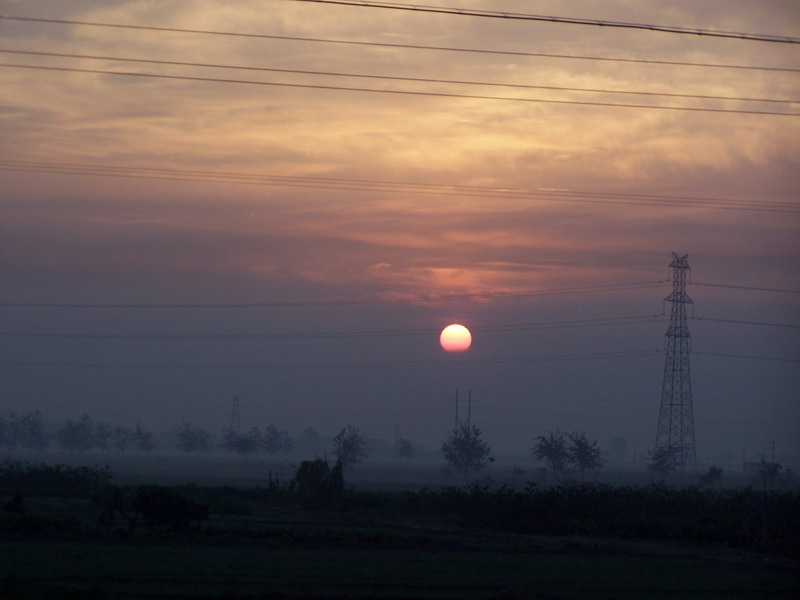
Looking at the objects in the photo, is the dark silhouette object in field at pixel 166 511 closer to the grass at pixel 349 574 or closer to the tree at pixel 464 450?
the grass at pixel 349 574

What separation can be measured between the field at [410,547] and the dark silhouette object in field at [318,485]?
0.24 metres

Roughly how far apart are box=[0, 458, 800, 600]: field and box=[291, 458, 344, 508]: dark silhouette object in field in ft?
0.80

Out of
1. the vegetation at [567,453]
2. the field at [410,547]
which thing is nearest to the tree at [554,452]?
the vegetation at [567,453]

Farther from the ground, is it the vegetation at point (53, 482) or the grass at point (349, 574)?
the vegetation at point (53, 482)

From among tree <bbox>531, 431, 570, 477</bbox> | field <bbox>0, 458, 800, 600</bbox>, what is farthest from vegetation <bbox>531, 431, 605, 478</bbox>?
field <bbox>0, 458, 800, 600</bbox>

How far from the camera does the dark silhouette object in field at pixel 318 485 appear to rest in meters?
64.4

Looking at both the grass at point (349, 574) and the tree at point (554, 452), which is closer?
the grass at point (349, 574)

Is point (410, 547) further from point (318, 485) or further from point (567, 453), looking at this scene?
point (567, 453)

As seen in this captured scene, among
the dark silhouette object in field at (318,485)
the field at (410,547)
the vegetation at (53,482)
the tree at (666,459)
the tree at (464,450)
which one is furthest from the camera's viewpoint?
the tree at (464,450)

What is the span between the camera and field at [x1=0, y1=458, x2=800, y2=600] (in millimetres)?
27094

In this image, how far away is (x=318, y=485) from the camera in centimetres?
6538

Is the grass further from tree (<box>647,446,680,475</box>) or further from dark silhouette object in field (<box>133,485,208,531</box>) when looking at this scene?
tree (<box>647,446,680,475</box>)

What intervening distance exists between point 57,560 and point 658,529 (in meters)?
31.5

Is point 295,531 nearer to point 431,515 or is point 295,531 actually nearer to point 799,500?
point 431,515
